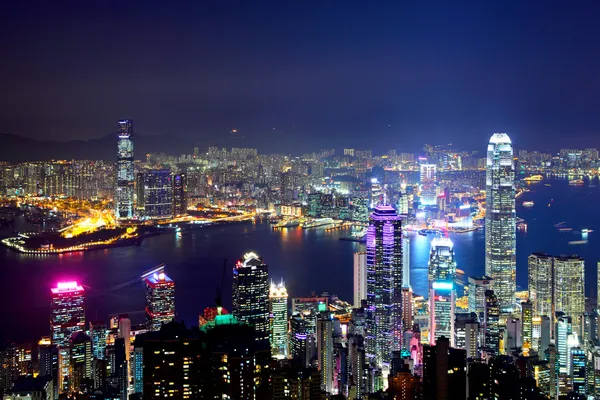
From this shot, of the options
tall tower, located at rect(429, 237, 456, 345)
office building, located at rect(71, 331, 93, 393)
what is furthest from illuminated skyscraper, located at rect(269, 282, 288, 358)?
office building, located at rect(71, 331, 93, 393)

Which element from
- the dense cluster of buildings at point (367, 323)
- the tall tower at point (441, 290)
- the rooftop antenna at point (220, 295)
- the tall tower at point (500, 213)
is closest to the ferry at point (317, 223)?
the dense cluster of buildings at point (367, 323)

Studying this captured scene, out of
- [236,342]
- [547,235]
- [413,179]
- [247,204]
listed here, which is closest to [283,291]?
[236,342]

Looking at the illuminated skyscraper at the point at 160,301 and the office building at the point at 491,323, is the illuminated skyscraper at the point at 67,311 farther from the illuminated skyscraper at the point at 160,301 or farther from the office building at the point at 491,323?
the office building at the point at 491,323

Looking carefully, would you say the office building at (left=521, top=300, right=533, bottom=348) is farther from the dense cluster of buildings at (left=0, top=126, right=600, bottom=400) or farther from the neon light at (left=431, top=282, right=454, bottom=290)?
the neon light at (left=431, top=282, right=454, bottom=290)

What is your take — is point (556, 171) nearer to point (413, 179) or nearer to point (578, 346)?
point (413, 179)

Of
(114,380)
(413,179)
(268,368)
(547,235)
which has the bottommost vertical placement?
(114,380)

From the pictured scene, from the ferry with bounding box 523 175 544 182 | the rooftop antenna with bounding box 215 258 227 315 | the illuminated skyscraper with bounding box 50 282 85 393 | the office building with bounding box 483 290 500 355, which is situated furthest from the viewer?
the ferry with bounding box 523 175 544 182

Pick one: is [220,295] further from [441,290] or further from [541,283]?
[541,283]
